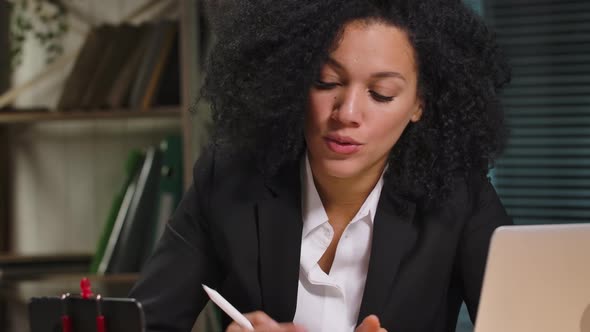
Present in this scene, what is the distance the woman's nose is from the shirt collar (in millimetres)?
223

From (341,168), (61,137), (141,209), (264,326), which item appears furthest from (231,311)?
(61,137)

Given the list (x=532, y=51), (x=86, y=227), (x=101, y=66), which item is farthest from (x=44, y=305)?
(x=532, y=51)

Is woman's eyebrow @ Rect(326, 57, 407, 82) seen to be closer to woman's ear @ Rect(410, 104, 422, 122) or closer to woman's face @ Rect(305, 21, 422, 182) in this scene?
woman's face @ Rect(305, 21, 422, 182)

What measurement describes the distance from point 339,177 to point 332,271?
19 cm

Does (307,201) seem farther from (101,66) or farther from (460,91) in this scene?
(101,66)

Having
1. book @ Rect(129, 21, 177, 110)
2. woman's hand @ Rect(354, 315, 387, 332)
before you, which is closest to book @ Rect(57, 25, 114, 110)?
book @ Rect(129, 21, 177, 110)

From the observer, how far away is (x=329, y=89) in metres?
1.54

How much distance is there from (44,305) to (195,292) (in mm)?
446

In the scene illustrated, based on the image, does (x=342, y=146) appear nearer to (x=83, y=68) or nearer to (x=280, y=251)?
(x=280, y=251)

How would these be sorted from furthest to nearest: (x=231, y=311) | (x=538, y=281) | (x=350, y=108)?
(x=350, y=108), (x=231, y=311), (x=538, y=281)

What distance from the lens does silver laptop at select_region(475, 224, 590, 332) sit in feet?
3.95

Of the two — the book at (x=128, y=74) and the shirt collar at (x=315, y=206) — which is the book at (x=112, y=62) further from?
the shirt collar at (x=315, y=206)

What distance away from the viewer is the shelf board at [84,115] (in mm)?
3221

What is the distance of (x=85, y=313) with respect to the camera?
1.29 meters
